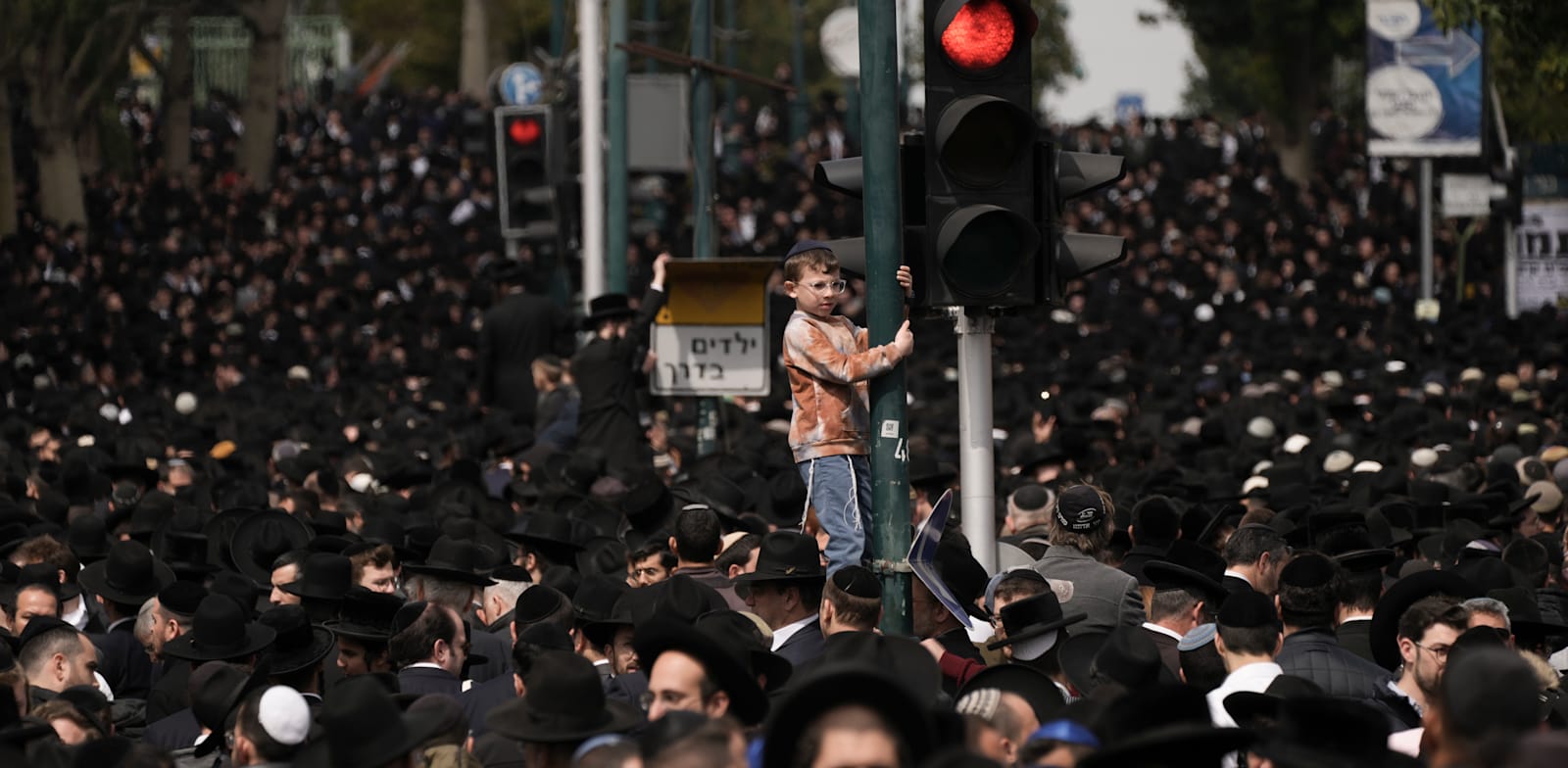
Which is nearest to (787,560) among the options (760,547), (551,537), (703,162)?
(760,547)

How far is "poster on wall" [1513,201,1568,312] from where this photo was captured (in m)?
30.0

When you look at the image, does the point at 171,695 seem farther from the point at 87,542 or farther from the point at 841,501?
the point at 87,542

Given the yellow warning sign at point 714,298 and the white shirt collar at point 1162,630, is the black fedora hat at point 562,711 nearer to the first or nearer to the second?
the white shirt collar at point 1162,630

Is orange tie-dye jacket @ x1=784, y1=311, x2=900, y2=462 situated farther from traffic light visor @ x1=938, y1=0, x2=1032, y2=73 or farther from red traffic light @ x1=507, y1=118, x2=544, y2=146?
red traffic light @ x1=507, y1=118, x2=544, y2=146

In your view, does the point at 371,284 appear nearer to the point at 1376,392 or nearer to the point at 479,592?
the point at 1376,392

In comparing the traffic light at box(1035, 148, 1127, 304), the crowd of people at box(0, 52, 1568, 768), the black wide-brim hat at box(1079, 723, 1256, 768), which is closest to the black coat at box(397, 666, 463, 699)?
the crowd of people at box(0, 52, 1568, 768)

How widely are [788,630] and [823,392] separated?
1.14 meters

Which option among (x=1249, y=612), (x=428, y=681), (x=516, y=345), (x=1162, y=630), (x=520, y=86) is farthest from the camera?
(x=520, y=86)

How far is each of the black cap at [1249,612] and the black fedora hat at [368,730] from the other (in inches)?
111

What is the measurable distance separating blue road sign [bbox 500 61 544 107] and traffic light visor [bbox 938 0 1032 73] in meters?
30.4

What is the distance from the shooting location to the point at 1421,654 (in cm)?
802

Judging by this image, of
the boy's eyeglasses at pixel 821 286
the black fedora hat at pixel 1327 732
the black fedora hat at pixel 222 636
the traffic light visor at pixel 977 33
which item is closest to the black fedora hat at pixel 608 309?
the boy's eyeglasses at pixel 821 286

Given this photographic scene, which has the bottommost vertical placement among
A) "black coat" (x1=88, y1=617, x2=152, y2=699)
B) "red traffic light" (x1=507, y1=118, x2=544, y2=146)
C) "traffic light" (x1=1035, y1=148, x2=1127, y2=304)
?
"black coat" (x1=88, y1=617, x2=152, y2=699)

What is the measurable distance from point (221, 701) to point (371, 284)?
2960 cm
